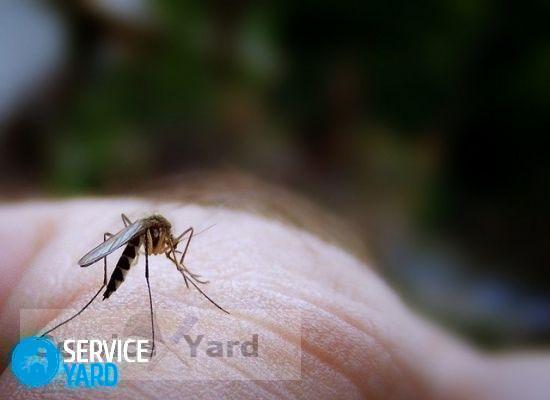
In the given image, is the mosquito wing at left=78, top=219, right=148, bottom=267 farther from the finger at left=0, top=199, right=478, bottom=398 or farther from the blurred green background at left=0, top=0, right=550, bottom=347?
the blurred green background at left=0, top=0, right=550, bottom=347

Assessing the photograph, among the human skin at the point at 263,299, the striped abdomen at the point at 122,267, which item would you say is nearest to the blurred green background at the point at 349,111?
the human skin at the point at 263,299

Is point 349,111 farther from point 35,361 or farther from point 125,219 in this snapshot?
point 35,361

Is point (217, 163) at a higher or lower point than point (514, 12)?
lower

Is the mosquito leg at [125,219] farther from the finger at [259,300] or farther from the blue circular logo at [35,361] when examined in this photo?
the blue circular logo at [35,361]

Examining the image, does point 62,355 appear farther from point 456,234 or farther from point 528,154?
point 528,154

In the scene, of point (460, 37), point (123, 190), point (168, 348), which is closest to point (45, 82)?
point (123, 190)

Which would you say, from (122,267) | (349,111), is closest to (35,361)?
(122,267)

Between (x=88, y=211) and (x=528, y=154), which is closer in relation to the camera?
(x=88, y=211)
